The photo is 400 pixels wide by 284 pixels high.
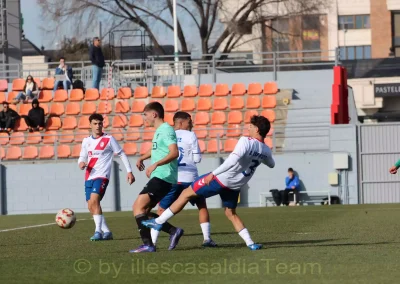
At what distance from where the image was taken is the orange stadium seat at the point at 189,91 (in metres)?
33.2

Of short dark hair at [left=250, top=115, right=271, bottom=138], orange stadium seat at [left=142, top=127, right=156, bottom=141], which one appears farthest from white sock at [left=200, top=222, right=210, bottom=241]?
orange stadium seat at [left=142, top=127, right=156, bottom=141]

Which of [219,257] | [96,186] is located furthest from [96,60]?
[219,257]

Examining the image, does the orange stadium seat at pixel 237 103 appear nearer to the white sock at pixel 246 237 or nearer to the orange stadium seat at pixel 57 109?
the orange stadium seat at pixel 57 109

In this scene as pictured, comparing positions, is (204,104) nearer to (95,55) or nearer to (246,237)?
(95,55)

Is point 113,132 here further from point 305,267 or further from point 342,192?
point 305,267

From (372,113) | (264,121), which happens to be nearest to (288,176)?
(264,121)

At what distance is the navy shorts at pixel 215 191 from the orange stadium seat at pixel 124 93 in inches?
884

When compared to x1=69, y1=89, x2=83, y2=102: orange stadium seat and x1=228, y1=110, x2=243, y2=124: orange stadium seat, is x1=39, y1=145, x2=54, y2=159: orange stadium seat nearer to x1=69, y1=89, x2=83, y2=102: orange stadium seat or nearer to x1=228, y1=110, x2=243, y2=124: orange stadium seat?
x1=69, y1=89, x2=83, y2=102: orange stadium seat

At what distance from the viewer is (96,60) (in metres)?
33.1

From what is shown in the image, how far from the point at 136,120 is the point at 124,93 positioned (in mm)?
1936

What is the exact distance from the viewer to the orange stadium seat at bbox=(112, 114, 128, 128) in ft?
105

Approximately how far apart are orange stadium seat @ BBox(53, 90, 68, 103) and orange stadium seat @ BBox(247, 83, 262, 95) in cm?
645

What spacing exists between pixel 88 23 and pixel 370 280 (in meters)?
37.2

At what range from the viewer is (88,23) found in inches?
1745
